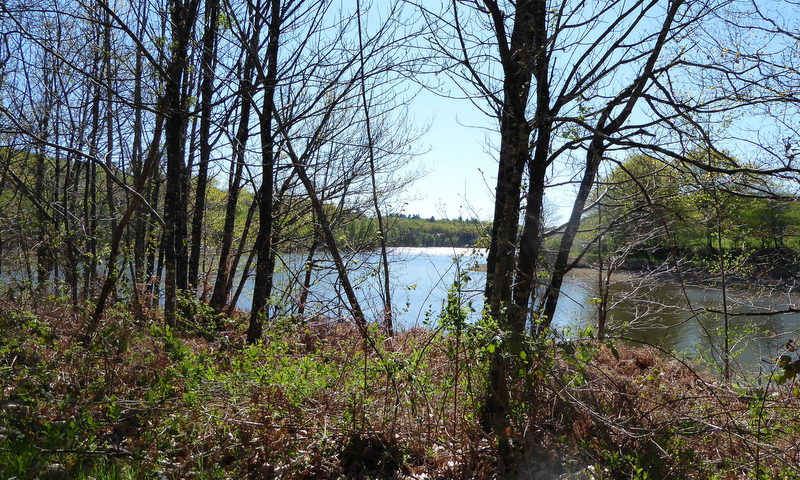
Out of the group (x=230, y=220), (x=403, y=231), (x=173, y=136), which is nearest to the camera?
(x=173, y=136)

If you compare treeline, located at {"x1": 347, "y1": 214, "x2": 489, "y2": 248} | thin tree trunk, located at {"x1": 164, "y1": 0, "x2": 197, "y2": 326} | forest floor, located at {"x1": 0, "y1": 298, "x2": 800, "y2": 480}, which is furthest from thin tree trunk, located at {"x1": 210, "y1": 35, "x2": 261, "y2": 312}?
forest floor, located at {"x1": 0, "y1": 298, "x2": 800, "y2": 480}

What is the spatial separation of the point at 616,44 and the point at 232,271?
30.3ft

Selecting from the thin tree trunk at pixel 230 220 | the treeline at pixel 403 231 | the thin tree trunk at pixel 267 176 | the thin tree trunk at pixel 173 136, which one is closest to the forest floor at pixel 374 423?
the thin tree trunk at pixel 173 136

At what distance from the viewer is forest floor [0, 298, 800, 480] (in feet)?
12.8

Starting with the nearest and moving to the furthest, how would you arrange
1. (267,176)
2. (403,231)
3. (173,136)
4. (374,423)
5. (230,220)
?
(374,423) → (173,136) → (267,176) → (230,220) → (403,231)

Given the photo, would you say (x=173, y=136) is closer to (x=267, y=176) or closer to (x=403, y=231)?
(x=267, y=176)

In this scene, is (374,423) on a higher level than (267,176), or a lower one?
lower

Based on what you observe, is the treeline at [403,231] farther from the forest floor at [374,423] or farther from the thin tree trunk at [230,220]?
the forest floor at [374,423]

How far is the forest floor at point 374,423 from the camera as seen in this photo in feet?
12.8

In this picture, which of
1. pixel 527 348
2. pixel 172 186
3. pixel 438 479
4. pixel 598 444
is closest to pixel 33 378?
pixel 172 186

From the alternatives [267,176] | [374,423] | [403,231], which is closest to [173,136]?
[267,176]

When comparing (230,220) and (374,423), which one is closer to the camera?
(374,423)

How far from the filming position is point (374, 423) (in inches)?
169

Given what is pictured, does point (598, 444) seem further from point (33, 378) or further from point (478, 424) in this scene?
point (33, 378)
